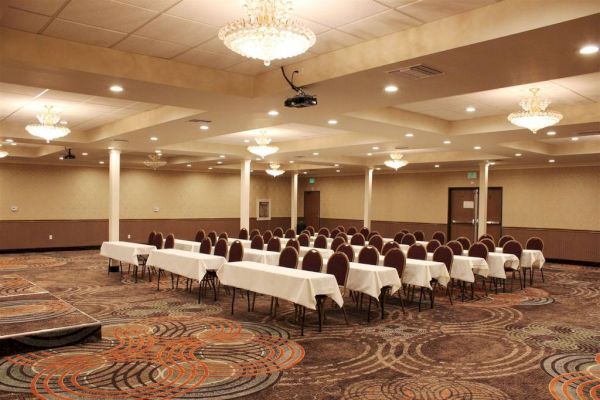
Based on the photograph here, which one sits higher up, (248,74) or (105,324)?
(248,74)

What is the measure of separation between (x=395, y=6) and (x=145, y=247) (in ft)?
28.0

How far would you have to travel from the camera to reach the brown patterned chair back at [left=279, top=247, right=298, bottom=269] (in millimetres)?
8328

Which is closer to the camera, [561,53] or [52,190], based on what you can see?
[561,53]

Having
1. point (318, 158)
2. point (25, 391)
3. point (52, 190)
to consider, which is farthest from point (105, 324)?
point (52, 190)

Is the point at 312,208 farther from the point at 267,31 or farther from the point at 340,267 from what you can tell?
the point at 267,31

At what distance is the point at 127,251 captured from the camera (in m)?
11.1

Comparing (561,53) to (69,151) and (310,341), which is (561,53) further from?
(69,151)

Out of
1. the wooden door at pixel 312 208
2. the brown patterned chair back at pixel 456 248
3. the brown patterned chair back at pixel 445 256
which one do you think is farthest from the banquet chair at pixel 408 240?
the wooden door at pixel 312 208

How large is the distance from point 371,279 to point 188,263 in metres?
3.43

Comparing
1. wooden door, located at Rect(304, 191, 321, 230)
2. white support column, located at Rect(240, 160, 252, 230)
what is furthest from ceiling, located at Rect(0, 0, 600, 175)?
wooden door, located at Rect(304, 191, 321, 230)

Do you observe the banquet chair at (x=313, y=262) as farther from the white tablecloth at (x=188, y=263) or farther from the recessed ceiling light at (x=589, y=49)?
the recessed ceiling light at (x=589, y=49)

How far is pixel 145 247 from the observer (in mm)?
11172

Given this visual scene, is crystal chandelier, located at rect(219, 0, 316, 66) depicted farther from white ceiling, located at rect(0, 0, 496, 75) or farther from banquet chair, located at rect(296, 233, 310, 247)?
banquet chair, located at rect(296, 233, 310, 247)

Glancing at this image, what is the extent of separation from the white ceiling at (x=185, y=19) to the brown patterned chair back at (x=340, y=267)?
3.24 metres
